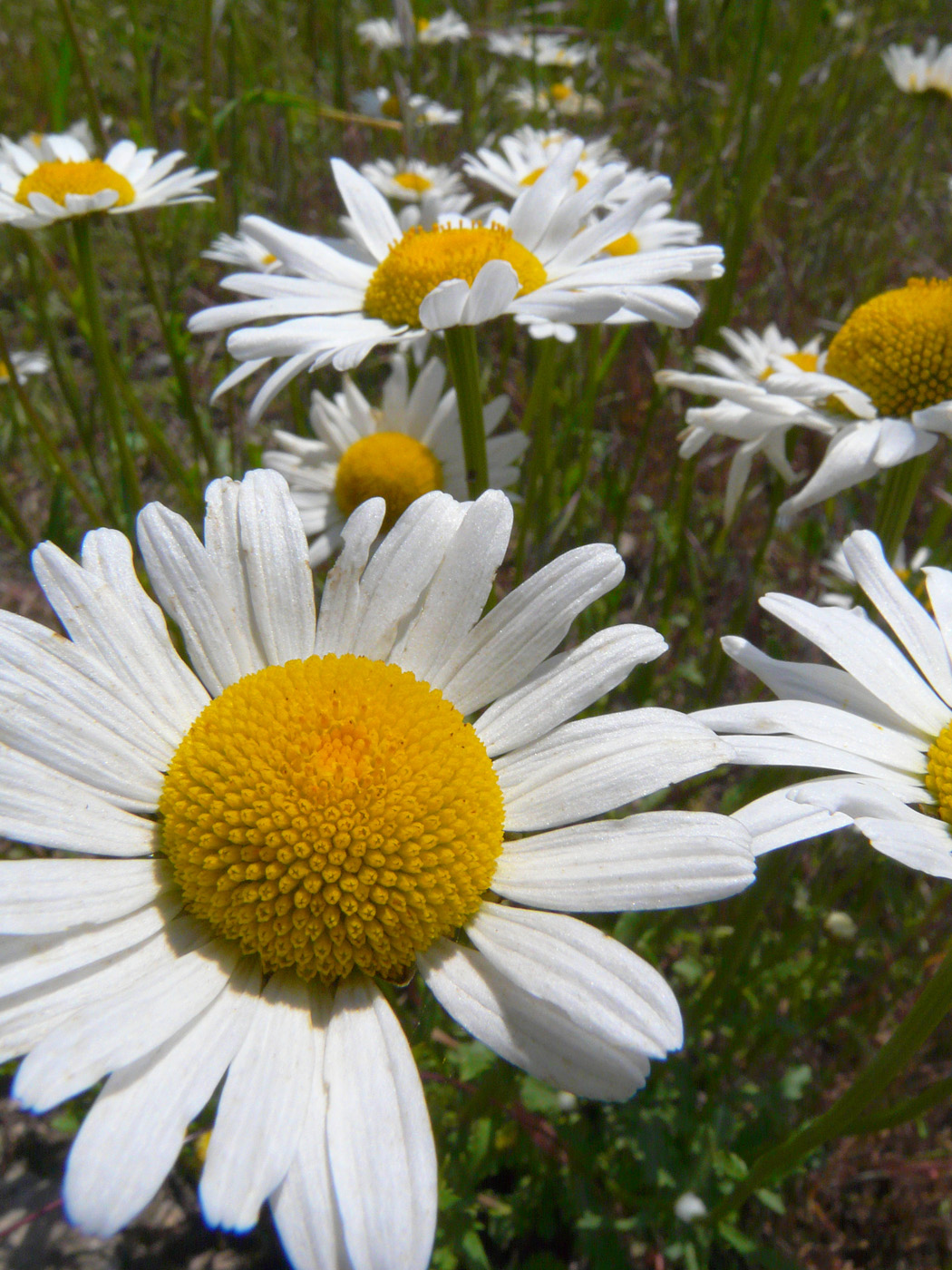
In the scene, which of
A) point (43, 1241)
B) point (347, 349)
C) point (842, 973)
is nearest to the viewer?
point (347, 349)

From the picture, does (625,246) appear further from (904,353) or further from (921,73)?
(921,73)

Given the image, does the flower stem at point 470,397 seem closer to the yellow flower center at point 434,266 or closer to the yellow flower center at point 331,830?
the yellow flower center at point 434,266

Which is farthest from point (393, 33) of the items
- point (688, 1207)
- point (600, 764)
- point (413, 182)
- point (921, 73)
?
point (688, 1207)

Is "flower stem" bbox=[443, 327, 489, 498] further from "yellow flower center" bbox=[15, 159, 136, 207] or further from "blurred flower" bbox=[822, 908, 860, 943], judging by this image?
"blurred flower" bbox=[822, 908, 860, 943]

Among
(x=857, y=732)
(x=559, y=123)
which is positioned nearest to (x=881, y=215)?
(x=559, y=123)

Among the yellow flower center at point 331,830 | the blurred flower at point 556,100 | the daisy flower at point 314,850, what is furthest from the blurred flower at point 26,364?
the yellow flower center at point 331,830

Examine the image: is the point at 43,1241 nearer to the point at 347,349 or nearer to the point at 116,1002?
the point at 116,1002

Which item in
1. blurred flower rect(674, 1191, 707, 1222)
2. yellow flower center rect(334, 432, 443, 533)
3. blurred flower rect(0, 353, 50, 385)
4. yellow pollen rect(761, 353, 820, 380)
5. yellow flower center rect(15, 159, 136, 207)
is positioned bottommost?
blurred flower rect(674, 1191, 707, 1222)

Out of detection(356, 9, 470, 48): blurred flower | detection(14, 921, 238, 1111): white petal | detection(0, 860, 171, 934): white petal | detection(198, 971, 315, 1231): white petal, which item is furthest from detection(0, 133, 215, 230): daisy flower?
detection(356, 9, 470, 48): blurred flower
